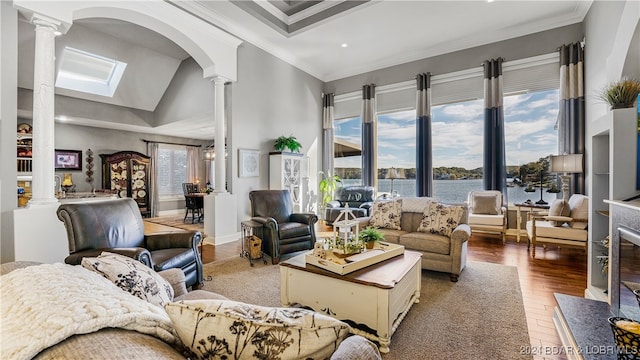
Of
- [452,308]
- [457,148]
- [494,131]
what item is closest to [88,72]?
[452,308]

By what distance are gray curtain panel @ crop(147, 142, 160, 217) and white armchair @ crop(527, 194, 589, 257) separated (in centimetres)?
894

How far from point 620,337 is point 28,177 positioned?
27.2 feet

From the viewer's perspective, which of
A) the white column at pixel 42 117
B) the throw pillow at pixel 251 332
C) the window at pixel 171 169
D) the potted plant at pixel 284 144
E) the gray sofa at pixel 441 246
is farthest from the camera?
the window at pixel 171 169

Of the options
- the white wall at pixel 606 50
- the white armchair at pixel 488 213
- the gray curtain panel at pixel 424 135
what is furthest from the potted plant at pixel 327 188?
the white wall at pixel 606 50

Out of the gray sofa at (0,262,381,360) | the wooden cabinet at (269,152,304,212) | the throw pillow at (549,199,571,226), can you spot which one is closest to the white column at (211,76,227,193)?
the wooden cabinet at (269,152,304,212)

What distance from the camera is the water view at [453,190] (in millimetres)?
5094

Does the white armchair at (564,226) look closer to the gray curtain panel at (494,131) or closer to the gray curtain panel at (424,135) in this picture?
the gray curtain panel at (494,131)

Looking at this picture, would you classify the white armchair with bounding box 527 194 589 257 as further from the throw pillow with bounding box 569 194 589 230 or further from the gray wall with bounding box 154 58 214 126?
the gray wall with bounding box 154 58 214 126

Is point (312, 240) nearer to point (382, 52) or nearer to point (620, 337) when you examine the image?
point (620, 337)

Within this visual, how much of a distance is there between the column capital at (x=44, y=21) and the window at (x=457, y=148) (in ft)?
20.2

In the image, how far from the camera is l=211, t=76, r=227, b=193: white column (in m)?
4.79

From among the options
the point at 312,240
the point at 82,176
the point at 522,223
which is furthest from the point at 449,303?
the point at 82,176

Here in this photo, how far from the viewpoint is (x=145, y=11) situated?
373 centimetres

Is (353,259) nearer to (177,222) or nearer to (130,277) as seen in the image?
(130,277)
